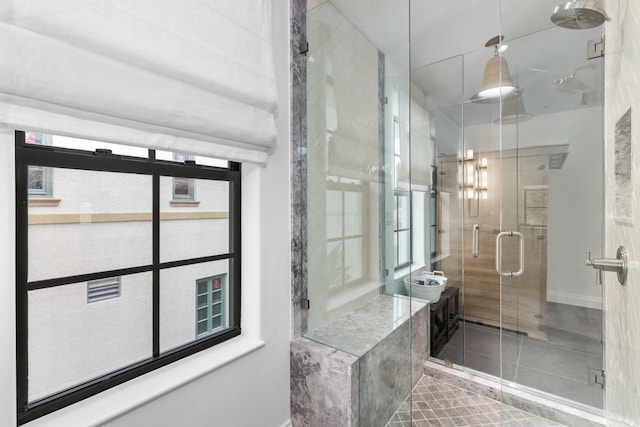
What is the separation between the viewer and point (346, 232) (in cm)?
180

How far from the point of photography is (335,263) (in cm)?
182

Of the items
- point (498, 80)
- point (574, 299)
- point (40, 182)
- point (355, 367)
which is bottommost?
point (355, 367)

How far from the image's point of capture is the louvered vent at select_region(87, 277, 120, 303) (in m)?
1.39

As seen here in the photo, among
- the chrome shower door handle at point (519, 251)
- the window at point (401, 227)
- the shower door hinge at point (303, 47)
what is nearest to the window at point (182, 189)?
the shower door hinge at point (303, 47)

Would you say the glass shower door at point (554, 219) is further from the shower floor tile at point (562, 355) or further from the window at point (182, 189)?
the window at point (182, 189)

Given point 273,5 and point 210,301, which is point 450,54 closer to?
point 273,5

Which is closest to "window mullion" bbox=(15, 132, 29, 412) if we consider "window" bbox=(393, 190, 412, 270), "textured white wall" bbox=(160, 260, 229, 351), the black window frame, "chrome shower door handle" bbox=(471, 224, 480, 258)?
the black window frame

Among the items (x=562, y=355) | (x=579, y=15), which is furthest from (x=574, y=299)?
(x=579, y=15)

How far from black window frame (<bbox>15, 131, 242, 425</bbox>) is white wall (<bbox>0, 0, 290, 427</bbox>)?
0.04 meters

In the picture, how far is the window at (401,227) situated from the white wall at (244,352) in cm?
63

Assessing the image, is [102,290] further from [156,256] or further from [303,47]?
[303,47]

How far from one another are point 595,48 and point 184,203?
2053mm

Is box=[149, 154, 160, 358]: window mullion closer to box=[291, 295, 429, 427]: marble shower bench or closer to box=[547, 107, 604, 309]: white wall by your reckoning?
box=[291, 295, 429, 427]: marble shower bench

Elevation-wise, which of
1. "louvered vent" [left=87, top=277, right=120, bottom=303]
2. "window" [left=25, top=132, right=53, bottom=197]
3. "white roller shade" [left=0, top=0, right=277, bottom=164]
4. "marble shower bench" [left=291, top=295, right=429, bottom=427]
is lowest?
"marble shower bench" [left=291, top=295, right=429, bottom=427]
